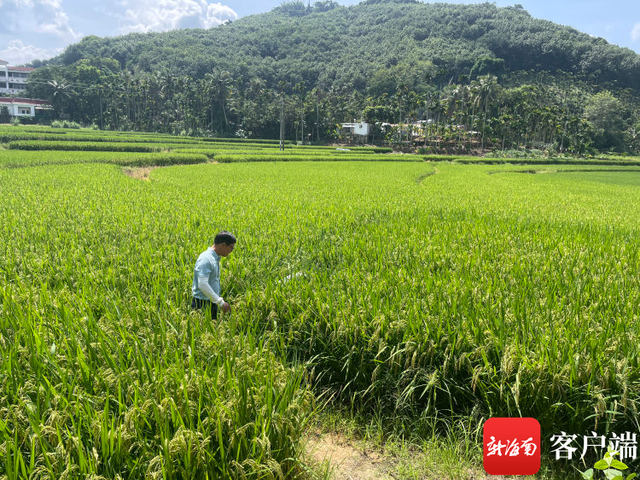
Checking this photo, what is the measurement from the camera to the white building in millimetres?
59188

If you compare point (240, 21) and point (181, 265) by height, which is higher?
point (240, 21)

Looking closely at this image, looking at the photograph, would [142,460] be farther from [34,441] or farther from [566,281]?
[566,281]

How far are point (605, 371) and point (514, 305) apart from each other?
0.86 m

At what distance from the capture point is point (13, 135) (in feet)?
106

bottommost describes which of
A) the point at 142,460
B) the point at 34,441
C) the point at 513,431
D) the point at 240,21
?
the point at 513,431

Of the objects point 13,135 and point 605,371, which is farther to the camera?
point 13,135

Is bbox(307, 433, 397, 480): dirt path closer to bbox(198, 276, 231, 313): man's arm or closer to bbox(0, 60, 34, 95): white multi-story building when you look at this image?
bbox(198, 276, 231, 313): man's arm

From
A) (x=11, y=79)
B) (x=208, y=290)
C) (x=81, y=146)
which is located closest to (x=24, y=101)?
(x=11, y=79)

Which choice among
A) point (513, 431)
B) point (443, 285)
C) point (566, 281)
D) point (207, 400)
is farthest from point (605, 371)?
point (207, 400)

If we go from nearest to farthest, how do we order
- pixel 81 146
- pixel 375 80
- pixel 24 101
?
pixel 81 146 → pixel 24 101 → pixel 375 80

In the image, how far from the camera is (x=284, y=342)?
3.38 metres

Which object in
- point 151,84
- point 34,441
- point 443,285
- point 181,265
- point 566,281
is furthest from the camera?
point 151,84

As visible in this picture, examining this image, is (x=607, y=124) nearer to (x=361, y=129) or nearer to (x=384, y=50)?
(x=361, y=129)

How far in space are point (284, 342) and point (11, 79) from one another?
107237 mm
